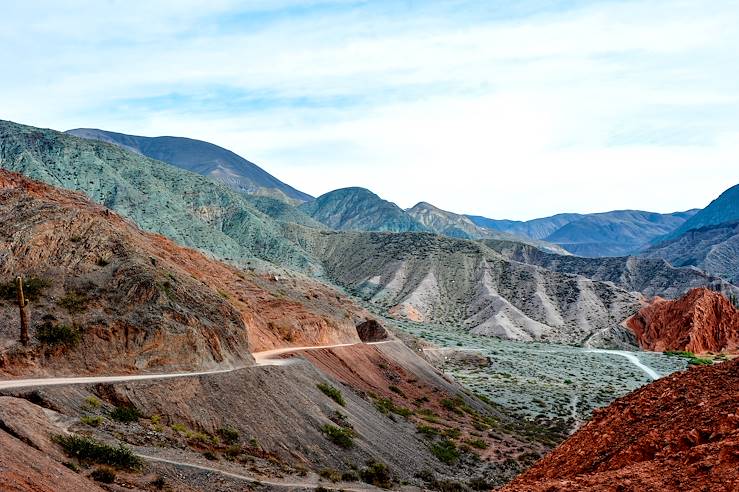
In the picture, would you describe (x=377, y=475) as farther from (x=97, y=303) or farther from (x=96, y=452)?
(x=97, y=303)

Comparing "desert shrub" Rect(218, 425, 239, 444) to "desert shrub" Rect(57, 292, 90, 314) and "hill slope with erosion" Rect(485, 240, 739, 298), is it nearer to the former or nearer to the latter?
"desert shrub" Rect(57, 292, 90, 314)

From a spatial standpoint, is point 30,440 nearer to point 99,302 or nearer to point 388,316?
point 99,302

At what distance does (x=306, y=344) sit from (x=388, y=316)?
59445mm

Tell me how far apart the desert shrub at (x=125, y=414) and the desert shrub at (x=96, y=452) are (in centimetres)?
285

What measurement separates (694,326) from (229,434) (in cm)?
8873

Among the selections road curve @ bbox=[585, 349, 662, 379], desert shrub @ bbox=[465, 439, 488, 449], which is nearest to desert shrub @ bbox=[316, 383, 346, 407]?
desert shrub @ bbox=[465, 439, 488, 449]

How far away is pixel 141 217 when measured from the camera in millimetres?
98125

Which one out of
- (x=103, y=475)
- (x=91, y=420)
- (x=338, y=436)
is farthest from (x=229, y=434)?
(x=103, y=475)

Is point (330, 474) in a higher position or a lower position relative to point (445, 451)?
higher

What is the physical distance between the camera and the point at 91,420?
17656 millimetres

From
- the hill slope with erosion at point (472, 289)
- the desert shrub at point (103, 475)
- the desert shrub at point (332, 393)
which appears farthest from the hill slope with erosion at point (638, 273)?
the desert shrub at point (103, 475)

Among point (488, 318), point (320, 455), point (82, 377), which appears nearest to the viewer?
point (82, 377)

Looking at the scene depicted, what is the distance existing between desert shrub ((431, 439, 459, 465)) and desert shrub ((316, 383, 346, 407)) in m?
4.98

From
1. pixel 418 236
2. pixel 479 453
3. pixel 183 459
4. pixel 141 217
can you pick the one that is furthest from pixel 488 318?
pixel 183 459
